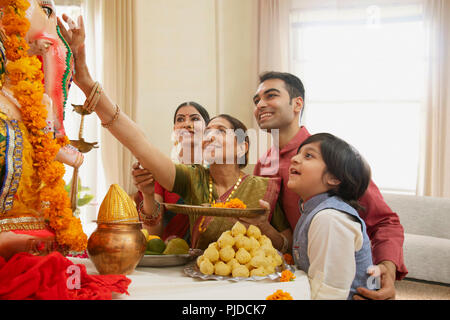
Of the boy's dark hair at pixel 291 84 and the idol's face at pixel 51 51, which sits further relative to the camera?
the boy's dark hair at pixel 291 84

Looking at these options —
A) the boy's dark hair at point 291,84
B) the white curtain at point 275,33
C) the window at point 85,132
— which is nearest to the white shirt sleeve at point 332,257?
the boy's dark hair at point 291,84

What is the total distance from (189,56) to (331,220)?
186 inches

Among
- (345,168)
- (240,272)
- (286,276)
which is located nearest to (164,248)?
(240,272)

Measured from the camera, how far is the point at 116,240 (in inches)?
53.4

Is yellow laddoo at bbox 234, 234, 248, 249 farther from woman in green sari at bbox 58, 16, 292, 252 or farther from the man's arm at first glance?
the man's arm

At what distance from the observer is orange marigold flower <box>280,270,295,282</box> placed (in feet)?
4.58

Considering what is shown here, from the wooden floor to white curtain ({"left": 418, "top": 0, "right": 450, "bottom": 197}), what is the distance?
1.61 meters

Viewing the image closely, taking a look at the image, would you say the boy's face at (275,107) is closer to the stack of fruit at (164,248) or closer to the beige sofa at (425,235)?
the stack of fruit at (164,248)

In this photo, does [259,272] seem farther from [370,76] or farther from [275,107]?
[370,76]

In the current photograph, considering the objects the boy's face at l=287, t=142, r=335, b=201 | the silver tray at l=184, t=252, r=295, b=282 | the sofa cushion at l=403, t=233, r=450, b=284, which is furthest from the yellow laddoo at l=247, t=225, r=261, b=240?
the sofa cushion at l=403, t=233, r=450, b=284

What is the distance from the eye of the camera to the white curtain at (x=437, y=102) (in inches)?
209

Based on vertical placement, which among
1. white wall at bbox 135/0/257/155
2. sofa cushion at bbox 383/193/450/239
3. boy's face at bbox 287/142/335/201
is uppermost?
white wall at bbox 135/0/257/155

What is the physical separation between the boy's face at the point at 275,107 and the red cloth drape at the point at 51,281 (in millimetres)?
1282
